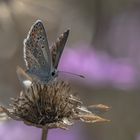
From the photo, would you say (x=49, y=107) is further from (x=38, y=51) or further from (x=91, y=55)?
(x=91, y=55)

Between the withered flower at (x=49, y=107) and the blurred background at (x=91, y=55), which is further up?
the blurred background at (x=91, y=55)

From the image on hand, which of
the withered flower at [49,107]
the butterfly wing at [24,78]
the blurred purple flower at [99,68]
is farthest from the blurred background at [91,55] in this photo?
the withered flower at [49,107]

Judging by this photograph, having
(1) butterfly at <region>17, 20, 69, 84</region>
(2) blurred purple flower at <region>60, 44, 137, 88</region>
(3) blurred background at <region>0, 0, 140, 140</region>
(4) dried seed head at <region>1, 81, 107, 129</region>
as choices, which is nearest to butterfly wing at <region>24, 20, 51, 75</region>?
(1) butterfly at <region>17, 20, 69, 84</region>

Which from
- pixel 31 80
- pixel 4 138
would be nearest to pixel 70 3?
pixel 4 138

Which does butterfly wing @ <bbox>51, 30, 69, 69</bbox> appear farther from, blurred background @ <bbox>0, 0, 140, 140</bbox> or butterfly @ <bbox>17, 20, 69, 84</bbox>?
blurred background @ <bbox>0, 0, 140, 140</bbox>

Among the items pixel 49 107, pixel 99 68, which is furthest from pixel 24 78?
pixel 99 68

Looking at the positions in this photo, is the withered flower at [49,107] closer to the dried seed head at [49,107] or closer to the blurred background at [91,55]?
the dried seed head at [49,107]

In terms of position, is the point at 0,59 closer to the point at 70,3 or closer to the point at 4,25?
the point at 4,25
